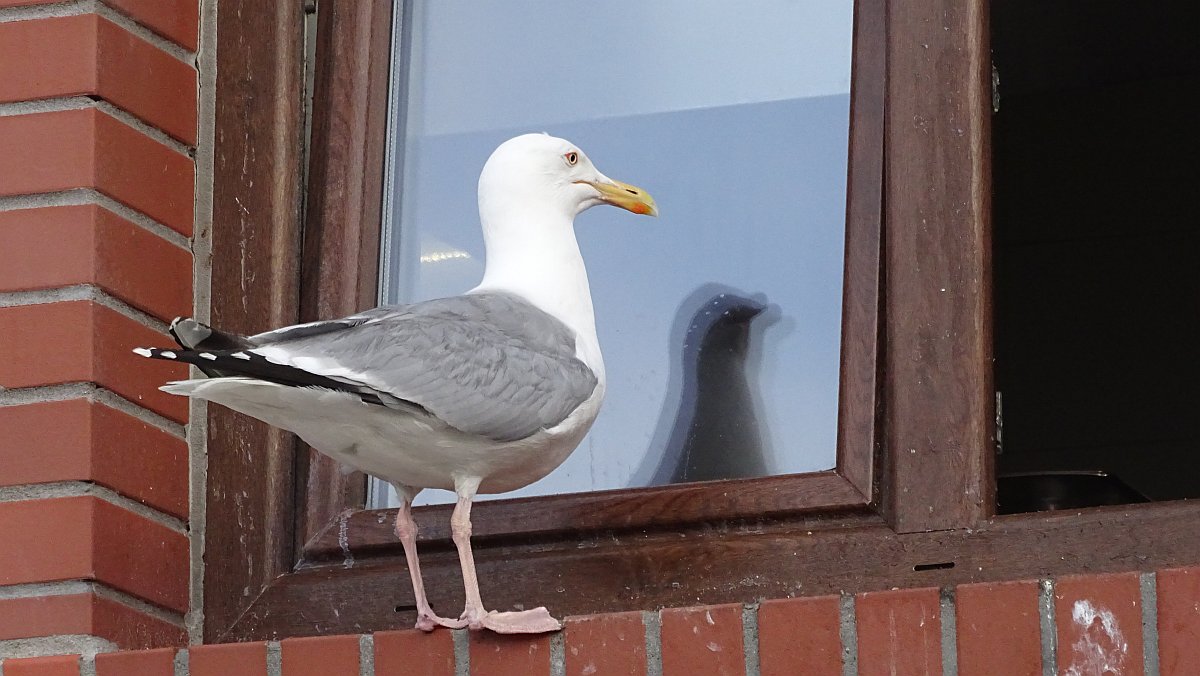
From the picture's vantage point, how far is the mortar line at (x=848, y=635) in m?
1.92

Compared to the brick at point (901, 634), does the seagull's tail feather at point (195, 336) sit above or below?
above

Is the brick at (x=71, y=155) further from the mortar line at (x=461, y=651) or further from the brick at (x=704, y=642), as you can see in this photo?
the brick at (x=704, y=642)

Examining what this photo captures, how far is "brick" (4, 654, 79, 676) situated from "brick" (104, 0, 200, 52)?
854 mm

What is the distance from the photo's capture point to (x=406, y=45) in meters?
2.67

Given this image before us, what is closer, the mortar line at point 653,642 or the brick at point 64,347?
the mortar line at point 653,642

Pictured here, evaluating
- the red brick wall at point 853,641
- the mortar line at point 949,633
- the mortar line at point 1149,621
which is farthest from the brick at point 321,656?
the mortar line at point 1149,621

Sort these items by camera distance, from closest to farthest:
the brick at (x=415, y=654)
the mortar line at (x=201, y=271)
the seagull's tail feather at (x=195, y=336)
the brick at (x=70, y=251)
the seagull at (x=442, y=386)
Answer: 1. the seagull's tail feather at (x=195, y=336)
2. the seagull at (x=442, y=386)
3. the brick at (x=415, y=654)
4. the brick at (x=70, y=251)
5. the mortar line at (x=201, y=271)

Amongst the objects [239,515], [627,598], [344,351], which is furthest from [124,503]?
[627,598]

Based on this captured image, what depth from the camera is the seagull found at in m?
1.91

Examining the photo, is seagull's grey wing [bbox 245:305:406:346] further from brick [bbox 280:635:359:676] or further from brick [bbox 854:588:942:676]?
brick [bbox 854:588:942:676]

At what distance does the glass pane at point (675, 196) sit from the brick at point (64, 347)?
0.43m

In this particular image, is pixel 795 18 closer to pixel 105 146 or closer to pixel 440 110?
pixel 440 110

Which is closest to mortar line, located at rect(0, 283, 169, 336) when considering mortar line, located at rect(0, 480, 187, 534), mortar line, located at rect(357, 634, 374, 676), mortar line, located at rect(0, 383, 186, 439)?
mortar line, located at rect(0, 383, 186, 439)

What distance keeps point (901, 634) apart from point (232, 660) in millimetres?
765
